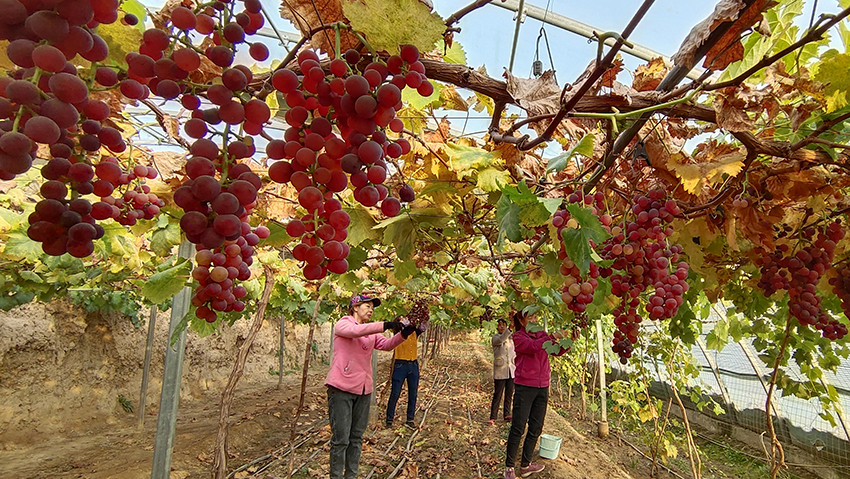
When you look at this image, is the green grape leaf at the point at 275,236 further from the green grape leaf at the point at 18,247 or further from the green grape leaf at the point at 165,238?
the green grape leaf at the point at 18,247

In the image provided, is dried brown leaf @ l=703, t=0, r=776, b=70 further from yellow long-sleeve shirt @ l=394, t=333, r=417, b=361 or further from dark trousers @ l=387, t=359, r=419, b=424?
dark trousers @ l=387, t=359, r=419, b=424

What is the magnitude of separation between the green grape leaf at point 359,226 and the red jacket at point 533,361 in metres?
4.10

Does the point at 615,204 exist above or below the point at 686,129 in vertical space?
below

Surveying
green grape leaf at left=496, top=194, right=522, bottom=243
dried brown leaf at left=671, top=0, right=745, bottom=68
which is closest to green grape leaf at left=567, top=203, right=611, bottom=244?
green grape leaf at left=496, top=194, right=522, bottom=243

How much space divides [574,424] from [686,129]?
32.1 feet

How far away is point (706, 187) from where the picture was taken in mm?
1839

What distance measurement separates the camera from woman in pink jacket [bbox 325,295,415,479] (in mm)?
4443

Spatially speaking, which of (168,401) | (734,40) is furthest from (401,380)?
(734,40)

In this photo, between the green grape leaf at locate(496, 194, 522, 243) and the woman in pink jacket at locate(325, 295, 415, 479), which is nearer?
the green grape leaf at locate(496, 194, 522, 243)

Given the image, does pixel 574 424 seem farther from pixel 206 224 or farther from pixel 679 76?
pixel 206 224

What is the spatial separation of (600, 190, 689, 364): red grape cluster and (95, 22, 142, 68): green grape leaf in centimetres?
176

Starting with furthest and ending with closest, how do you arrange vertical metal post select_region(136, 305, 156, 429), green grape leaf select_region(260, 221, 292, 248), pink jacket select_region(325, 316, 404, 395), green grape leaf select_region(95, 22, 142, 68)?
1. vertical metal post select_region(136, 305, 156, 429)
2. pink jacket select_region(325, 316, 404, 395)
3. green grape leaf select_region(260, 221, 292, 248)
4. green grape leaf select_region(95, 22, 142, 68)

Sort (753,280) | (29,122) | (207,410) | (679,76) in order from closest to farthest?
(29,122) → (679,76) → (753,280) → (207,410)

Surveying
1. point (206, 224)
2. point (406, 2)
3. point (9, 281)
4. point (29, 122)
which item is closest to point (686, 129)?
point (406, 2)
